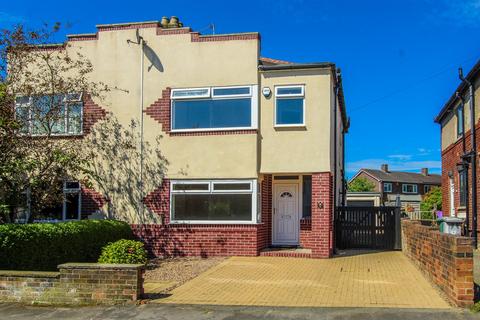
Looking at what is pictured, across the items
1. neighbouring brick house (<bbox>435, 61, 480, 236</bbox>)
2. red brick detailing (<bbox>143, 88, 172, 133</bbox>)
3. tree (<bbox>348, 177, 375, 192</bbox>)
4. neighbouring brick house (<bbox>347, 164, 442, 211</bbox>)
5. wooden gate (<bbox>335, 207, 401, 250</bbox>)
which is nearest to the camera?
red brick detailing (<bbox>143, 88, 172, 133</bbox>)

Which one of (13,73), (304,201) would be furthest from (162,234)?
(13,73)

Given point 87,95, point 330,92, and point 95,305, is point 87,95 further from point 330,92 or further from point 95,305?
point 95,305

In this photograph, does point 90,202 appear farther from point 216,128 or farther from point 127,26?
point 127,26

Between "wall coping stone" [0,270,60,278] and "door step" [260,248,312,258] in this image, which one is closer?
"wall coping stone" [0,270,60,278]

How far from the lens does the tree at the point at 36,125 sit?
13836 mm

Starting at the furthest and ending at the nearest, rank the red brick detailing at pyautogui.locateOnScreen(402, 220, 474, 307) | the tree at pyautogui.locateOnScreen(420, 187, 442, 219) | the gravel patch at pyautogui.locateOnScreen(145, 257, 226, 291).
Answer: the tree at pyautogui.locateOnScreen(420, 187, 442, 219) → the gravel patch at pyautogui.locateOnScreen(145, 257, 226, 291) → the red brick detailing at pyautogui.locateOnScreen(402, 220, 474, 307)

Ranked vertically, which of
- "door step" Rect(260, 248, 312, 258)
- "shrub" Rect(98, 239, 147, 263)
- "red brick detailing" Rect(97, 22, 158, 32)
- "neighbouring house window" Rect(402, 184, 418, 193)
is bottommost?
"door step" Rect(260, 248, 312, 258)

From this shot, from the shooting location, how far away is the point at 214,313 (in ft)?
26.9

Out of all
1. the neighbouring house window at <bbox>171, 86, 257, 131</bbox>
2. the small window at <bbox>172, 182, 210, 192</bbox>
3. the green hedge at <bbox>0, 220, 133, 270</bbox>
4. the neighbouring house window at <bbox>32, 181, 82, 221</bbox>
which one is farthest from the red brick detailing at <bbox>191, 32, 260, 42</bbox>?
the green hedge at <bbox>0, 220, 133, 270</bbox>

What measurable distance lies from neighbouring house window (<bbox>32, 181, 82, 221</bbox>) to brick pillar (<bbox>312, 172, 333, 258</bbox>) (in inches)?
278

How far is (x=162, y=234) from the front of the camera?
51.6 feet

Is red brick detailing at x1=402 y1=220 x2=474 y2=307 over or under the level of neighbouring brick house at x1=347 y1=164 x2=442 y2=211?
under

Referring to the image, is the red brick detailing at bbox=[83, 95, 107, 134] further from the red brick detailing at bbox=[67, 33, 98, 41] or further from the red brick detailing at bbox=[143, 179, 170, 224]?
the red brick detailing at bbox=[143, 179, 170, 224]

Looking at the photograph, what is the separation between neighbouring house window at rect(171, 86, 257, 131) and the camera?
1540 centimetres
